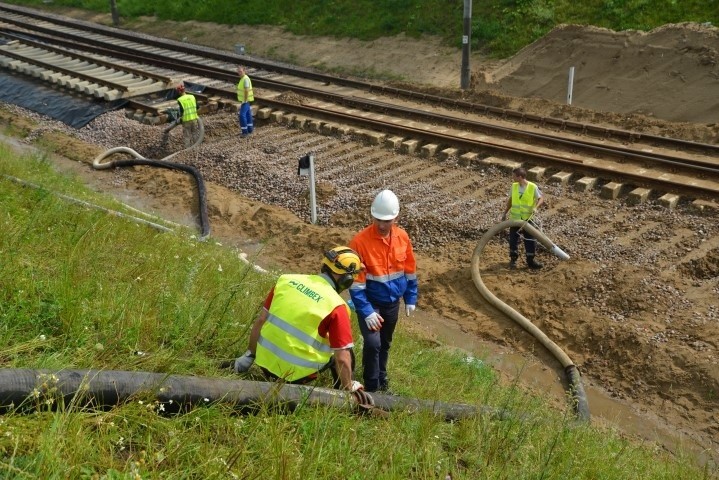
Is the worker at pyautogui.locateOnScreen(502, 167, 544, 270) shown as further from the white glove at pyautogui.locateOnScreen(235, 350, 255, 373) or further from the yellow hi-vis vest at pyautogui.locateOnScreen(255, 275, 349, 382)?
the white glove at pyautogui.locateOnScreen(235, 350, 255, 373)

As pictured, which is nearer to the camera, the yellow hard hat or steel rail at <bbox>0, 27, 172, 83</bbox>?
the yellow hard hat

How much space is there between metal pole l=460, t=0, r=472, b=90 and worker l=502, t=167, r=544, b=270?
9893 millimetres

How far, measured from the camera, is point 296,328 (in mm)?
4734

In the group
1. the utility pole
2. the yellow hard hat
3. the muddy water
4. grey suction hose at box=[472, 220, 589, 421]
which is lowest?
the muddy water

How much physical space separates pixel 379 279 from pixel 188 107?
33.3 feet

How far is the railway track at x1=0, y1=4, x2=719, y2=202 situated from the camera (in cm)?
1205

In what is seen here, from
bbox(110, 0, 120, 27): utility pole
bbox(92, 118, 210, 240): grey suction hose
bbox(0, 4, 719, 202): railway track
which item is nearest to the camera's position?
bbox(92, 118, 210, 240): grey suction hose

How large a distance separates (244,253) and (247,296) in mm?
3847

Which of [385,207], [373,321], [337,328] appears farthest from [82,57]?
[337,328]

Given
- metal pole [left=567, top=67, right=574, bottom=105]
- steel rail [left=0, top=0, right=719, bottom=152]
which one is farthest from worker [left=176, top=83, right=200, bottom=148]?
metal pole [left=567, top=67, right=574, bottom=105]

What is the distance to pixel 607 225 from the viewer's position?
34.8 ft

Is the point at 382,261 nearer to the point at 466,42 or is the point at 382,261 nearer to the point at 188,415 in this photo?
the point at 188,415

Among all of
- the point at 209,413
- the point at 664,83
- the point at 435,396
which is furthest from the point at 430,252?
the point at 664,83

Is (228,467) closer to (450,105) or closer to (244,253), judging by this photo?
(244,253)
